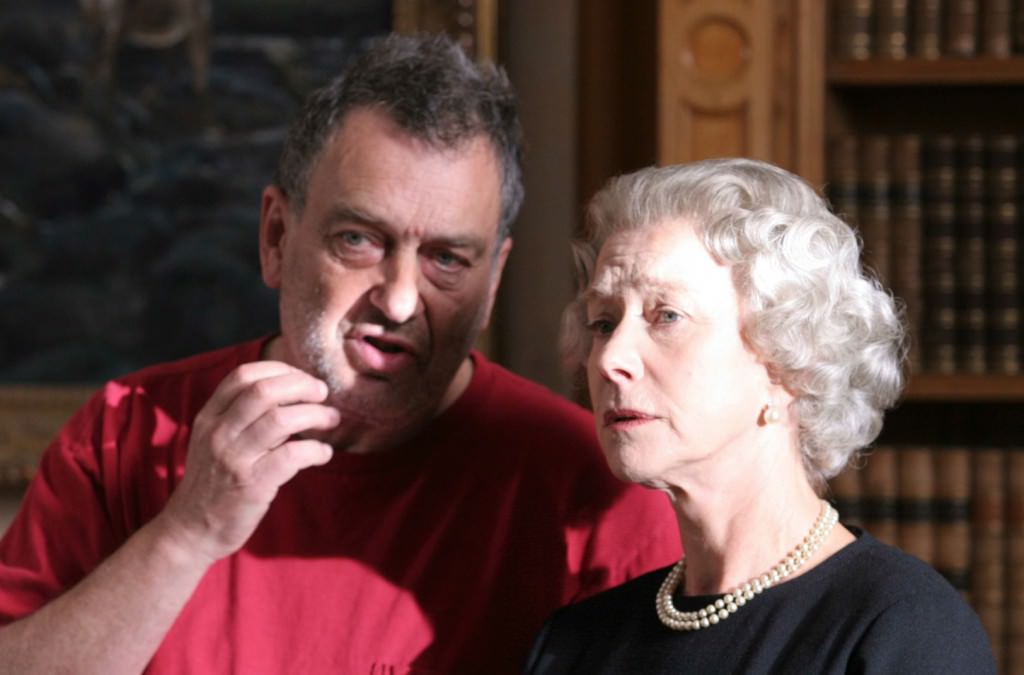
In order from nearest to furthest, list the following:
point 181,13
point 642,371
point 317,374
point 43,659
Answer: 1. point 642,371
2. point 43,659
3. point 317,374
4. point 181,13

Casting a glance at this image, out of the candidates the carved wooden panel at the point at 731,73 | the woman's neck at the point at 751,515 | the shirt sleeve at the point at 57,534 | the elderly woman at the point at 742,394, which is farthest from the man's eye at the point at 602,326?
the carved wooden panel at the point at 731,73

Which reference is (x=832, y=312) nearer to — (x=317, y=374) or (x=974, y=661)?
(x=974, y=661)

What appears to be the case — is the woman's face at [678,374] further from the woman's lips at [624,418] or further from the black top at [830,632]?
the black top at [830,632]

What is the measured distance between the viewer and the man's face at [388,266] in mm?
1561

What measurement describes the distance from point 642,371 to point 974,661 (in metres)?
0.41

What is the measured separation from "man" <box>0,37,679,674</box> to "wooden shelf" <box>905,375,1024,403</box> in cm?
84

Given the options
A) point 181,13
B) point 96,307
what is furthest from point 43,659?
point 181,13

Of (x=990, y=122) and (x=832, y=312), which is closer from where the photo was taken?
(x=832, y=312)

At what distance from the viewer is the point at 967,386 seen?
2.31 m

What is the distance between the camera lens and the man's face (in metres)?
1.56

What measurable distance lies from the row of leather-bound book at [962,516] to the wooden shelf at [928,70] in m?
0.65

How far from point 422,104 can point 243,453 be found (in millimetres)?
475

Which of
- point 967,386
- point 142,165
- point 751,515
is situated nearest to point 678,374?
point 751,515

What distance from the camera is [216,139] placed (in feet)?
8.18
